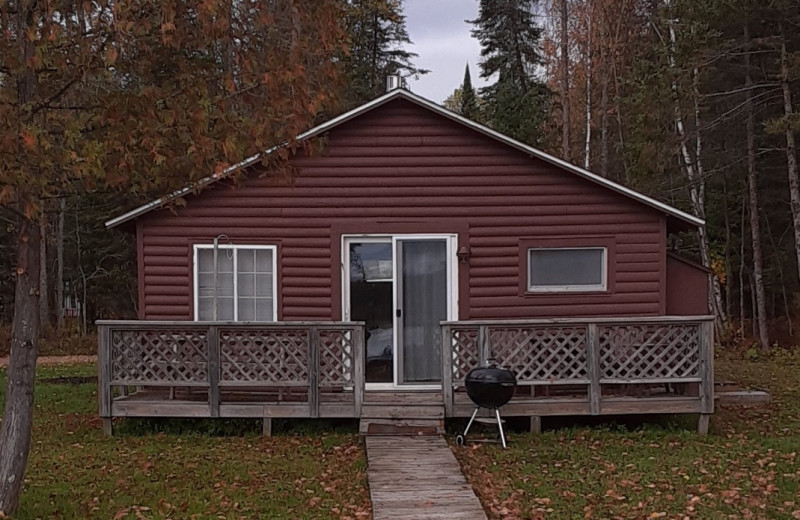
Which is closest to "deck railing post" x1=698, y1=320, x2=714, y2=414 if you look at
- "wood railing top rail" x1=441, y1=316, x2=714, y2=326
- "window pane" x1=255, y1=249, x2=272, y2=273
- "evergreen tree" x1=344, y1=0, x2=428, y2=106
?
"wood railing top rail" x1=441, y1=316, x2=714, y2=326

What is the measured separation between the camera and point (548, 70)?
28.4 metres

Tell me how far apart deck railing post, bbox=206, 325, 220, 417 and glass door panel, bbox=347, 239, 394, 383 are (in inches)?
73.9

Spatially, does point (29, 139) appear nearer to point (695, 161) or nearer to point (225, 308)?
point (225, 308)

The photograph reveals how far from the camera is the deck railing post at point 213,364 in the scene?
28.1 ft

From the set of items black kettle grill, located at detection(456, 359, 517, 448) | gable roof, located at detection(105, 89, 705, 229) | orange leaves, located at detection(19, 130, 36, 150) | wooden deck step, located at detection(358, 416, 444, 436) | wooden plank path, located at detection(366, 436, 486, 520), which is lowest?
wooden plank path, located at detection(366, 436, 486, 520)

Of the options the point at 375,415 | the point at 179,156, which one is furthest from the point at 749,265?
the point at 179,156

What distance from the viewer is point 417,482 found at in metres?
6.43

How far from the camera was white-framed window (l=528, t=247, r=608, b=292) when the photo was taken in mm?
9789

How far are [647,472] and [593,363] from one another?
176 cm

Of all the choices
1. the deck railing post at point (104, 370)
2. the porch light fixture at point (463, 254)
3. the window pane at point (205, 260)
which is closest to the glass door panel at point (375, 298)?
the porch light fixture at point (463, 254)

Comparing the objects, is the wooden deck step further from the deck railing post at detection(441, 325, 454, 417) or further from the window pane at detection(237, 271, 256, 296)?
the window pane at detection(237, 271, 256, 296)

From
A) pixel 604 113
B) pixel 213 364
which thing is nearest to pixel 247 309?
pixel 213 364

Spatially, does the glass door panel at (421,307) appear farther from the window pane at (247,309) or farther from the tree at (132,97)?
the tree at (132,97)

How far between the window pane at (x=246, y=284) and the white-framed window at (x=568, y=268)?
3.45 metres
